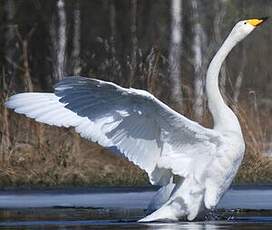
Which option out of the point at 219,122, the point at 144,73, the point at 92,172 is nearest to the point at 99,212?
the point at 219,122

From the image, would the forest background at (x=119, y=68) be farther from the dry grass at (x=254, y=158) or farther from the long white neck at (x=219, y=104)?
the long white neck at (x=219, y=104)

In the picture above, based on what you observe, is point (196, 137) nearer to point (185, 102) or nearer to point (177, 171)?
point (177, 171)

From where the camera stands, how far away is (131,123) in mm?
16312

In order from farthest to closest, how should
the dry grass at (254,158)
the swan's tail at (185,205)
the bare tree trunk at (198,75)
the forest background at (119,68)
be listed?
the bare tree trunk at (198,75)
the forest background at (119,68)
the dry grass at (254,158)
the swan's tail at (185,205)

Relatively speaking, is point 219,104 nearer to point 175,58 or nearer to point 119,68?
point 119,68

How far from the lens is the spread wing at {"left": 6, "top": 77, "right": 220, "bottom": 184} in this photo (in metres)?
15.9

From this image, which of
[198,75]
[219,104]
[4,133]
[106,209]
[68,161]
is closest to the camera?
[219,104]

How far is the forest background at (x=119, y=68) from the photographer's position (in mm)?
22734

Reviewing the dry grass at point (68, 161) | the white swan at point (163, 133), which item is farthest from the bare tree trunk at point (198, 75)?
the white swan at point (163, 133)

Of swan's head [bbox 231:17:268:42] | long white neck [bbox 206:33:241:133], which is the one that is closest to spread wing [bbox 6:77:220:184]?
long white neck [bbox 206:33:241:133]

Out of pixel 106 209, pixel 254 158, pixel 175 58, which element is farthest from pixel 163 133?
pixel 175 58

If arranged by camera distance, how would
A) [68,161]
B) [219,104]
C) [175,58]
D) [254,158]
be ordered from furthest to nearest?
1. [175,58]
2. [68,161]
3. [254,158]
4. [219,104]

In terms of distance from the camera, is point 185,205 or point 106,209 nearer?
point 185,205

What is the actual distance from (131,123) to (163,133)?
378mm
